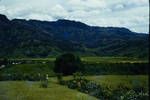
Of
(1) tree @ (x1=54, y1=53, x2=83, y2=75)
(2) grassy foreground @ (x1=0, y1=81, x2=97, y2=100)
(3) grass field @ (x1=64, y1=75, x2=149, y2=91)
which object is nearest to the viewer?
(2) grassy foreground @ (x1=0, y1=81, x2=97, y2=100)

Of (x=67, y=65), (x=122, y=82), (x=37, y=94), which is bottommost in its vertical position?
(x=122, y=82)

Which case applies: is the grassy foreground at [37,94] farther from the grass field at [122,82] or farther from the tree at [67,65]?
the tree at [67,65]

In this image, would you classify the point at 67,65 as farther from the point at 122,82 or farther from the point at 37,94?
the point at 37,94

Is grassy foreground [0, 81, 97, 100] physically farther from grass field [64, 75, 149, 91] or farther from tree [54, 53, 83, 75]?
tree [54, 53, 83, 75]

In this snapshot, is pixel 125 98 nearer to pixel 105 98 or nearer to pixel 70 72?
pixel 105 98

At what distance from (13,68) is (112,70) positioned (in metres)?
42.4

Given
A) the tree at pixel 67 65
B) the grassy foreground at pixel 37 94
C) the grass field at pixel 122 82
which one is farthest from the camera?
the tree at pixel 67 65

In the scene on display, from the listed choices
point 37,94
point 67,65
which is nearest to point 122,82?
point 67,65

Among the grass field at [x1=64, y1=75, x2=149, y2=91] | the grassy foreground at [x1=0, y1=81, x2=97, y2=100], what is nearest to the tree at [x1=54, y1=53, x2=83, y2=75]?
the grass field at [x1=64, y1=75, x2=149, y2=91]

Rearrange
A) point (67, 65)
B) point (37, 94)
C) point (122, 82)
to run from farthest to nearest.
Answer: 1. point (67, 65)
2. point (122, 82)
3. point (37, 94)

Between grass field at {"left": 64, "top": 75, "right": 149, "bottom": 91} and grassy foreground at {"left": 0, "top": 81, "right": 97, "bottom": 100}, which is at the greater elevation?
grassy foreground at {"left": 0, "top": 81, "right": 97, "bottom": 100}

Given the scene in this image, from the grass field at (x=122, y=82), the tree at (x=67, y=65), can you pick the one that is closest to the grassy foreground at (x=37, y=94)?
the grass field at (x=122, y=82)

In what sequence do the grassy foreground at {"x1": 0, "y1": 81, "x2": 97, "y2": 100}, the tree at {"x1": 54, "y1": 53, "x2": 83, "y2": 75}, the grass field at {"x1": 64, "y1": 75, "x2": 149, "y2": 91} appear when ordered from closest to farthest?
1. the grassy foreground at {"x1": 0, "y1": 81, "x2": 97, "y2": 100}
2. the grass field at {"x1": 64, "y1": 75, "x2": 149, "y2": 91}
3. the tree at {"x1": 54, "y1": 53, "x2": 83, "y2": 75}

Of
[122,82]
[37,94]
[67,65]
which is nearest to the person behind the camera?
[37,94]
